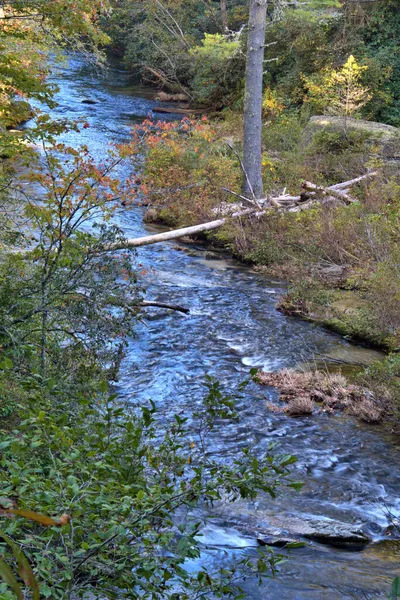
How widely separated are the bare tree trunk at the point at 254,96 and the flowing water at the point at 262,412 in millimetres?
2372

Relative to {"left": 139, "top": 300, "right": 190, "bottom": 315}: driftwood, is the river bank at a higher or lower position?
higher

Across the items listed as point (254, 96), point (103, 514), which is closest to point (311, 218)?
point (254, 96)

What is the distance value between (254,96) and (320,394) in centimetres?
903

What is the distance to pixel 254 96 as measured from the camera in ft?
46.4

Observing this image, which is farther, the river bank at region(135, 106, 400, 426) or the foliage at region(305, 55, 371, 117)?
the foliage at region(305, 55, 371, 117)

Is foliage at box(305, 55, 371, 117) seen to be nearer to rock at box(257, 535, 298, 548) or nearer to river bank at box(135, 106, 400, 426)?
river bank at box(135, 106, 400, 426)

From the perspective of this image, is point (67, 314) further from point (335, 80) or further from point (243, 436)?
point (335, 80)

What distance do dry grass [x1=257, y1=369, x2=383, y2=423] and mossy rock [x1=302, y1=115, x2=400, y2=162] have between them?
9689 millimetres

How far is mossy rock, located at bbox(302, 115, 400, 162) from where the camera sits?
1590cm

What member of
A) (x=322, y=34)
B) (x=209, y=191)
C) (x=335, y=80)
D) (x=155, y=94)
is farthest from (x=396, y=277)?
(x=155, y=94)

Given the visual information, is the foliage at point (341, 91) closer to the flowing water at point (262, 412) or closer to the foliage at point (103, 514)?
the flowing water at point (262, 412)

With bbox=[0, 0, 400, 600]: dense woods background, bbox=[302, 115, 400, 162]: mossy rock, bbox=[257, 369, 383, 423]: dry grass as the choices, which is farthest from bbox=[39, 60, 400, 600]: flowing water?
bbox=[302, 115, 400, 162]: mossy rock

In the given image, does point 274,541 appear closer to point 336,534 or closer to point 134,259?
point 336,534

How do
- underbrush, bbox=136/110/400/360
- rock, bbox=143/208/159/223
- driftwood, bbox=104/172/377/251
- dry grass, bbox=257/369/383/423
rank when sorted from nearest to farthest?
dry grass, bbox=257/369/383/423, underbrush, bbox=136/110/400/360, driftwood, bbox=104/172/377/251, rock, bbox=143/208/159/223
